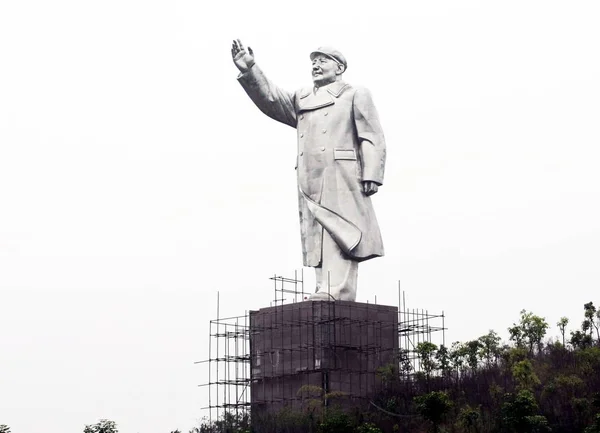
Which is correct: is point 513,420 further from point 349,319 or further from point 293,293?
point 293,293

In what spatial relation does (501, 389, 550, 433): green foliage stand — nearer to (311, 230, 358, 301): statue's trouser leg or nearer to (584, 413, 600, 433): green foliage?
(584, 413, 600, 433): green foliage

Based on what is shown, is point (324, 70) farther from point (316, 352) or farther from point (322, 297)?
point (316, 352)

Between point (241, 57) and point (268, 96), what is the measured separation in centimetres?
111

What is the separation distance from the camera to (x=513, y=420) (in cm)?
2673

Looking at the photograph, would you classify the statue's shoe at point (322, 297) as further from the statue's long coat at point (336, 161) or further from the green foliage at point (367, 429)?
the green foliage at point (367, 429)

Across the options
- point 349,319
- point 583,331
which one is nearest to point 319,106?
point 349,319

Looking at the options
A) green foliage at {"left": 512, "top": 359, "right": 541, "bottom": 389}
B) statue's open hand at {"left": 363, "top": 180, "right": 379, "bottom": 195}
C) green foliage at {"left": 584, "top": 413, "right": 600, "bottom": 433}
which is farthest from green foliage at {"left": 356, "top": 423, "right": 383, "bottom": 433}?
statue's open hand at {"left": 363, "top": 180, "right": 379, "bottom": 195}

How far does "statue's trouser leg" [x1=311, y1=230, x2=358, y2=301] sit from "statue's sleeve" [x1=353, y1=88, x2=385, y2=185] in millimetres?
1651

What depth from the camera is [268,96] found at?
30609 millimetres

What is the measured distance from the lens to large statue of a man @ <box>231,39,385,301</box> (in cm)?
2978

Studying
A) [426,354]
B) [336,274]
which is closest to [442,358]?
[426,354]

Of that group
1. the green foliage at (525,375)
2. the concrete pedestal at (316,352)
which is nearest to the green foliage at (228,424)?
the concrete pedestal at (316,352)

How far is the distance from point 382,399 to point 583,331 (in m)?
8.23

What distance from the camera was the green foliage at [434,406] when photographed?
27.2 m
